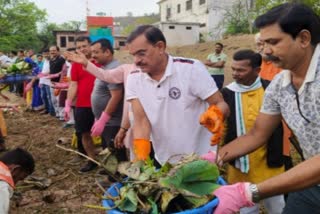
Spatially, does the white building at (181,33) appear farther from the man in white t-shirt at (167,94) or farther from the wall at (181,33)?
the man in white t-shirt at (167,94)

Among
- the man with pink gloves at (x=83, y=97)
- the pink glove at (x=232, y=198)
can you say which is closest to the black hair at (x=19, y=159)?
the pink glove at (x=232, y=198)

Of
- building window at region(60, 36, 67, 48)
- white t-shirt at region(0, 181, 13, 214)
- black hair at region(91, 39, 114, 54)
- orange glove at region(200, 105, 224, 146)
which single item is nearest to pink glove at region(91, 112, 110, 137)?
black hair at region(91, 39, 114, 54)

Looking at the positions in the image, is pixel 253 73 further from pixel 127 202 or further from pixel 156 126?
pixel 127 202

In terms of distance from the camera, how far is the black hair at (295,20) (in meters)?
1.53

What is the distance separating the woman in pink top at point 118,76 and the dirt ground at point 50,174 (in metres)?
0.57

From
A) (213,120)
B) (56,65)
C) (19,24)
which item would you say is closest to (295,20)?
(213,120)

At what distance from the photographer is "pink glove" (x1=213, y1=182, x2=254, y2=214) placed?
4.61 feet

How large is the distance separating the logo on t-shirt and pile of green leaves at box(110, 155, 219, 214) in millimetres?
789

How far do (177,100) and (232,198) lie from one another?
3.08ft

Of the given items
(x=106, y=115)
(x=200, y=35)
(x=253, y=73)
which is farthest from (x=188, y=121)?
(x=200, y=35)

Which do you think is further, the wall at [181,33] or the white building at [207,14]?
the white building at [207,14]

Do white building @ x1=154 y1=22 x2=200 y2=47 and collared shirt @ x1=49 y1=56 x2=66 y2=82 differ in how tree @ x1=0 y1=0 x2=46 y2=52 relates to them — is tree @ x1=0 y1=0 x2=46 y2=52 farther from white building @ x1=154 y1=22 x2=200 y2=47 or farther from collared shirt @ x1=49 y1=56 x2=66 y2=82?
collared shirt @ x1=49 y1=56 x2=66 y2=82

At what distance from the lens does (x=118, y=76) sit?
11.3 feet

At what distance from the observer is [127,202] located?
4.41 ft
